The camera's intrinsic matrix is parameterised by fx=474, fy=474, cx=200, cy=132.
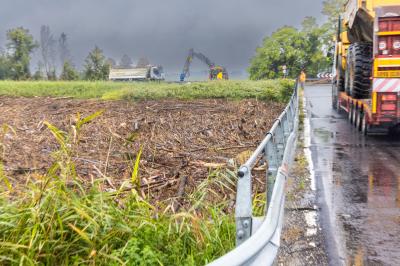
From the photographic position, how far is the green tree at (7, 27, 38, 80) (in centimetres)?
7231

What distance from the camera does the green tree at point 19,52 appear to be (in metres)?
72.3

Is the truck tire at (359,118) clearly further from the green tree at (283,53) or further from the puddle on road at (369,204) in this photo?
the green tree at (283,53)

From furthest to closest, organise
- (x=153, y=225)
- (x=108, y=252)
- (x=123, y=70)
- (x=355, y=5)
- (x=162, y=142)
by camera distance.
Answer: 1. (x=123, y=70)
2. (x=355, y=5)
3. (x=162, y=142)
4. (x=153, y=225)
5. (x=108, y=252)

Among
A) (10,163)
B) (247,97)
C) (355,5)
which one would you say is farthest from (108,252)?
(247,97)

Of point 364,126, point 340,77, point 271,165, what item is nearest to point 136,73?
point 340,77

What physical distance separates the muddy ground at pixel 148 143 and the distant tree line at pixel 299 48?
2678 inches

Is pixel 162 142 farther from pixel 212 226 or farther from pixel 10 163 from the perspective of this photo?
pixel 212 226

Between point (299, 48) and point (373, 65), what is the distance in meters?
77.2

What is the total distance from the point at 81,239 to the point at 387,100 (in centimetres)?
1058

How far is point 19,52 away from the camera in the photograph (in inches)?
2881

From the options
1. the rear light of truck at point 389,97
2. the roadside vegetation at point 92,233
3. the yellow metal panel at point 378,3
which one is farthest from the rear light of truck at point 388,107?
the roadside vegetation at point 92,233

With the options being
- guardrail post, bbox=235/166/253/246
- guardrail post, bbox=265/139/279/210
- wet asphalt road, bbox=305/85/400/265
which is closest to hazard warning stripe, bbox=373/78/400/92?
wet asphalt road, bbox=305/85/400/265

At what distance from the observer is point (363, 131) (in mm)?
14742

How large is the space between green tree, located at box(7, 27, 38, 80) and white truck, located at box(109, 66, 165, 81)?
13175 mm
